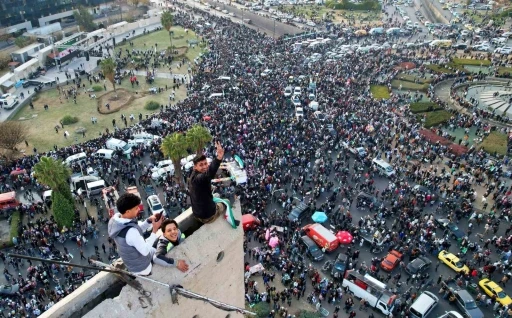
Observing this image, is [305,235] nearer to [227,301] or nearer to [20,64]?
[227,301]

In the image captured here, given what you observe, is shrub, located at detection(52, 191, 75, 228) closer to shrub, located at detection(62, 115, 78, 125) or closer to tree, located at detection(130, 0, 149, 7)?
shrub, located at detection(62, 115, 78, 125)

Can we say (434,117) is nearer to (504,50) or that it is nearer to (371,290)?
(371,290)

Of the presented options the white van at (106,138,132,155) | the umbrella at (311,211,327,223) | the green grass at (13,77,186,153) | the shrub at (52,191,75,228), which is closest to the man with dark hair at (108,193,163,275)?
the shrub at (52,191,75,228)

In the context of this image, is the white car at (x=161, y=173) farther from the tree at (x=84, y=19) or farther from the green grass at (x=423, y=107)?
the tree at (x=84, y=19)

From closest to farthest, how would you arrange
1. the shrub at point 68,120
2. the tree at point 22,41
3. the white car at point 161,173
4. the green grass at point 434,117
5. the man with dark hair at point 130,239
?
the man with dark hair at point 130,239
the white car at point 161,173
the green grass at point 434,117
the shrub at point 68,120
the tree at point 22,41

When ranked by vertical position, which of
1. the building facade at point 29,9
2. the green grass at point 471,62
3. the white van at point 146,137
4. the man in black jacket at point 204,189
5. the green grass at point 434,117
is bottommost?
the green grass at point 434,117

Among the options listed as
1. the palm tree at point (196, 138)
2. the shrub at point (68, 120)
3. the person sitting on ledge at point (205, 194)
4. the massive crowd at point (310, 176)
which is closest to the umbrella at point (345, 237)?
the massive crowd at point (310, 176)

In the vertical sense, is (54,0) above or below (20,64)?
above

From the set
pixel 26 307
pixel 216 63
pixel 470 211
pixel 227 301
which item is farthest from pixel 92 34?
pixel 227 301
